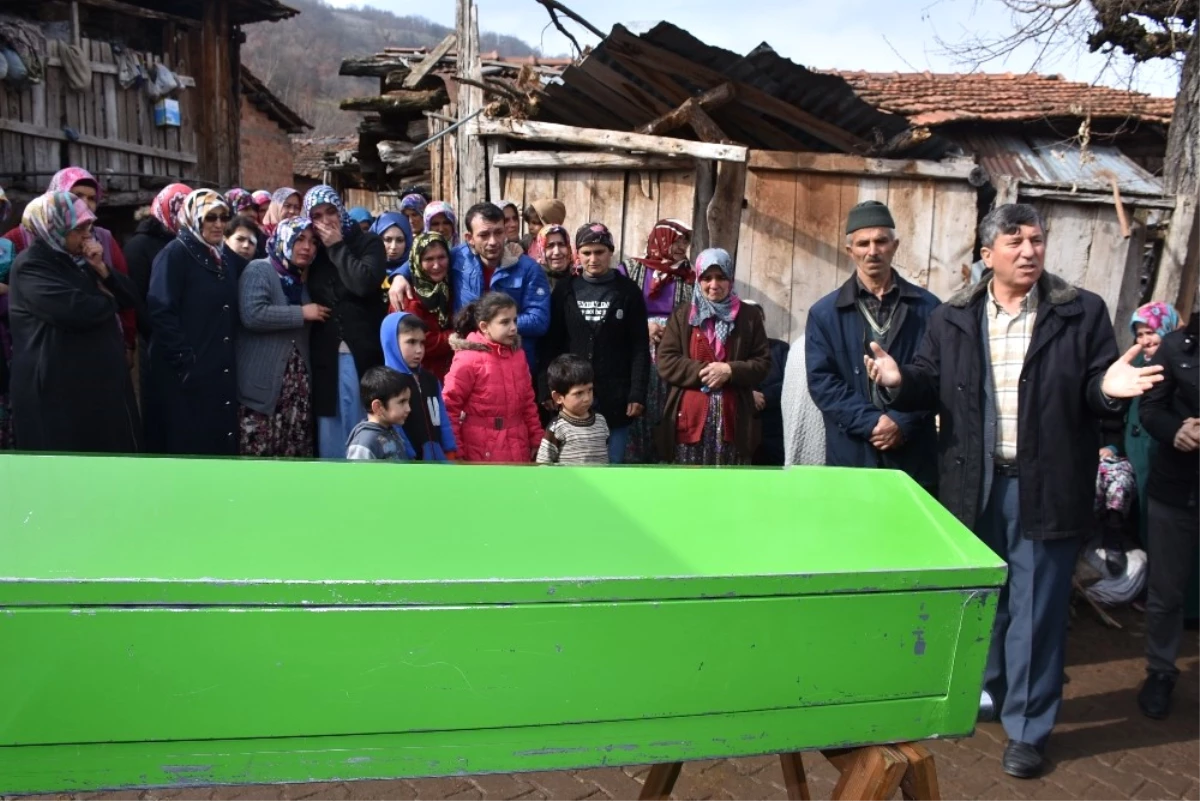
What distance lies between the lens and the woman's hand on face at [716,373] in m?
4.43

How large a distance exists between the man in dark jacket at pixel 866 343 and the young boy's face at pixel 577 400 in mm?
1004

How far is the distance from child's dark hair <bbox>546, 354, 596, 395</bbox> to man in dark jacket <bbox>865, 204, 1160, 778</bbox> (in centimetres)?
135

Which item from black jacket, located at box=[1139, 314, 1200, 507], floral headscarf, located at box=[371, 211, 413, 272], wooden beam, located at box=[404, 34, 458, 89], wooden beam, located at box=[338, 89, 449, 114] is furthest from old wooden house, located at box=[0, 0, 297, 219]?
black jacket, located at box=[1139, 314, 1200, 507]

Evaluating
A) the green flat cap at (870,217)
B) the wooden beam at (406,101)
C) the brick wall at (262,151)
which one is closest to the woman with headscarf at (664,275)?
the green flat cap at (870,217)

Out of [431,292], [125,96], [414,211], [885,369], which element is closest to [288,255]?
[431,292]

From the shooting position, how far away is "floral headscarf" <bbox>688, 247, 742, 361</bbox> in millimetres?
4535

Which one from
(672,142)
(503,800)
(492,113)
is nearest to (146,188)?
(492,113)

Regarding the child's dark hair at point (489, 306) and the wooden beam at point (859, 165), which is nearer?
the child's dark hair at point (489, 306)

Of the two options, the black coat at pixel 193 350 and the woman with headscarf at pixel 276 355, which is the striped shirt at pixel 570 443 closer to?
the woman with headscarf at pixel 276 355

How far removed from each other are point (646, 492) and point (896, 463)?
176cm

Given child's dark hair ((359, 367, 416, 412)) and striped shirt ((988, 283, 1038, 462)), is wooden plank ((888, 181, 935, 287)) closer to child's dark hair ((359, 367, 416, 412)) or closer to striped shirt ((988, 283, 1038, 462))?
striped shirt ((988, 283, 1038, 462))

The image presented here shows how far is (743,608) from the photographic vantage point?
1.82 m

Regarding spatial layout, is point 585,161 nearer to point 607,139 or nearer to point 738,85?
point 607,139

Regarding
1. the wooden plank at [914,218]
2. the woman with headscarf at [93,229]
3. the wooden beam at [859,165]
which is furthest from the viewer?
the wooden plank at [914,218]
